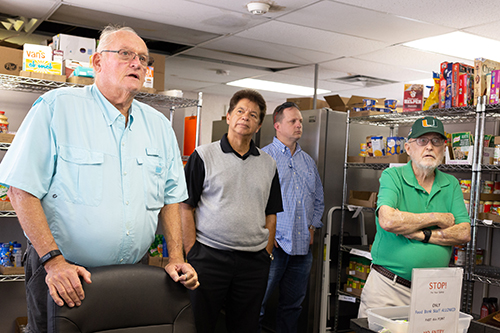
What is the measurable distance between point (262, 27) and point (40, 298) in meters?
3.28

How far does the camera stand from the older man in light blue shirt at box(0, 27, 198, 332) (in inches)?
55.2

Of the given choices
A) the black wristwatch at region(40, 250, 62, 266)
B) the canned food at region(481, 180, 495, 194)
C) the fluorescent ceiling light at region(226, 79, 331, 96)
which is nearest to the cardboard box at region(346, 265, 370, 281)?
the canned food at region(481, 180, 495, 194)

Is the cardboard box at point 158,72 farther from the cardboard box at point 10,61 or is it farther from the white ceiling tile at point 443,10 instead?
the white ceiling tile at point 443,10

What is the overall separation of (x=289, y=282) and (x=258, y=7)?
6.65 feet

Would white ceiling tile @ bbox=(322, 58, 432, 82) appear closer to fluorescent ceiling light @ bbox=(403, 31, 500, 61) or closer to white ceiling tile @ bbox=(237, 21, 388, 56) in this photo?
white ceiling tile @ bbox=(237, 21, 388, 56)

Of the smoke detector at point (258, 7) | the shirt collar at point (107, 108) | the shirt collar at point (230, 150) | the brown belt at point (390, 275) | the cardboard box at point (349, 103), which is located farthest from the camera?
the cardboard box at point (349, 103)

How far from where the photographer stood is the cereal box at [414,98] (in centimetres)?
335

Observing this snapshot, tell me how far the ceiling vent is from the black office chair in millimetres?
5170

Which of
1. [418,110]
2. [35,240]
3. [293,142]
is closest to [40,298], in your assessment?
[35,240]

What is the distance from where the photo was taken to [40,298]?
4.88ft

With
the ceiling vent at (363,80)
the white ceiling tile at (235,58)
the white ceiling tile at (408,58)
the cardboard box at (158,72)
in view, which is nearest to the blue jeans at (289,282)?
the cardboard box at (158,72)

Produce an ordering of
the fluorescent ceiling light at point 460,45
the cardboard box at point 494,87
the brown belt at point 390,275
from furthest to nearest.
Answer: the fluorescent ceiling light at point 460,45, the cardboard box at point 494,87, the brown belt at point 390,275

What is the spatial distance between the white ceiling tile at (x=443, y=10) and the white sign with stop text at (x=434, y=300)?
2.38 metres

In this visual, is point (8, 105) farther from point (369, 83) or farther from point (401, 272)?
point (369, 83)
